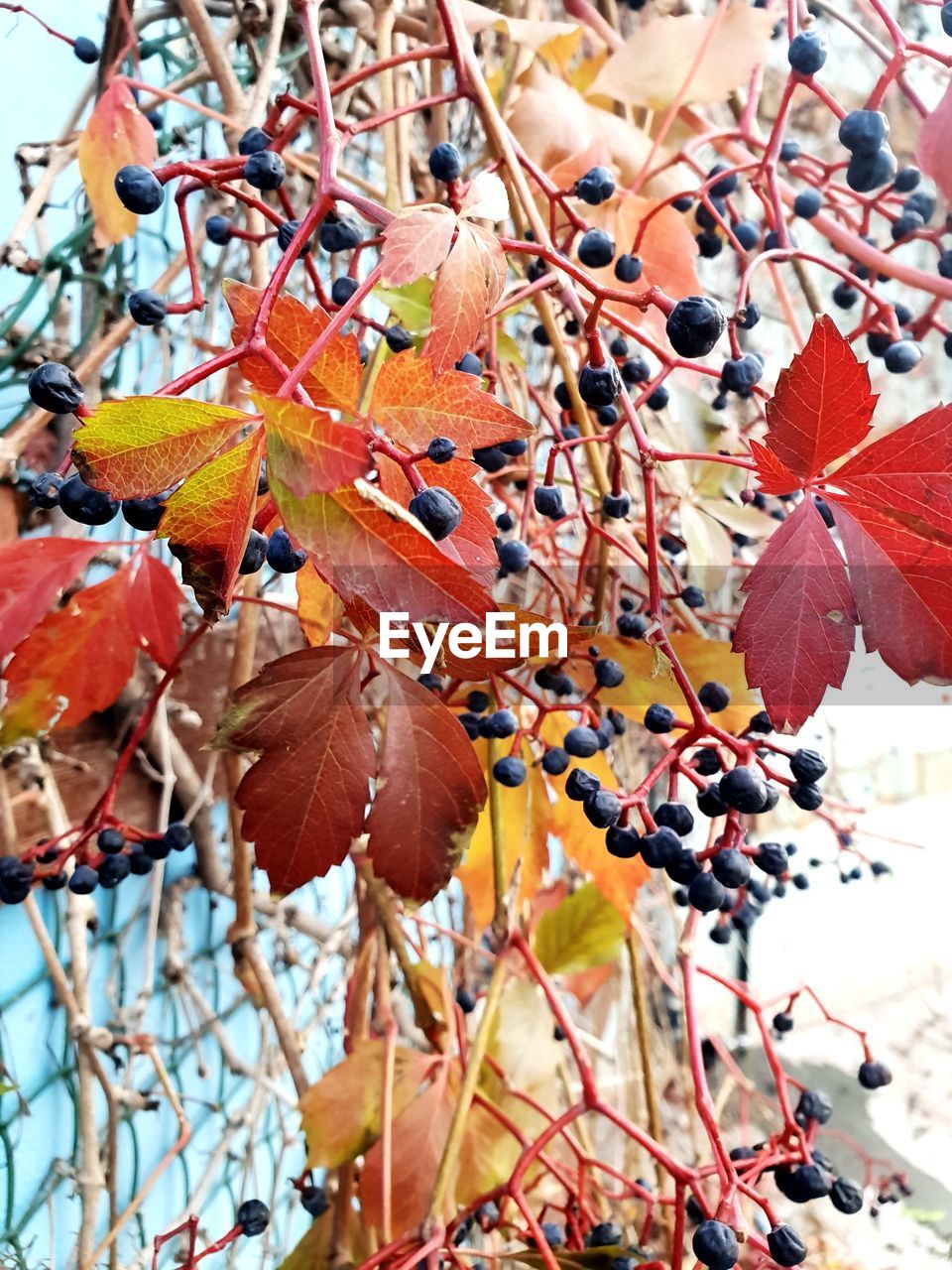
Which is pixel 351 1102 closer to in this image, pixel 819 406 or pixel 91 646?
pixel 91 646

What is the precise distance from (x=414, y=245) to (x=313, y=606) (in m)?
0.15

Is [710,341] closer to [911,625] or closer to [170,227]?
[911,625]

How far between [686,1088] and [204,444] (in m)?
1.33

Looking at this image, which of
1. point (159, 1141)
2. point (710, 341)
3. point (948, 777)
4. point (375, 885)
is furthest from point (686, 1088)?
point (710, 341)

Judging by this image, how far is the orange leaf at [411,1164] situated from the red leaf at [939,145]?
2.26ft

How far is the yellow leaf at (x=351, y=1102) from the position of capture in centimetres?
70

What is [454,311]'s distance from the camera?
0.34 meters

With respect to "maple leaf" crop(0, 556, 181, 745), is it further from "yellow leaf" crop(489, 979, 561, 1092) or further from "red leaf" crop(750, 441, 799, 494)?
"yellow leaf" crop(489, 979, 561, 1092)

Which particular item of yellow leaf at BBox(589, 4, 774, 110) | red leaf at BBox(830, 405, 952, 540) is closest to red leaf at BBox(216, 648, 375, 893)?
red leaf at BBox(830, 405, 952, 540)

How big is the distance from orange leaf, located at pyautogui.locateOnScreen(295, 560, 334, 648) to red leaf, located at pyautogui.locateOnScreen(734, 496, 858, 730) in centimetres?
18

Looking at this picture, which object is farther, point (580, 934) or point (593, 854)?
point (580, 934)

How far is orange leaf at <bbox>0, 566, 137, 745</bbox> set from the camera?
0.55 meters

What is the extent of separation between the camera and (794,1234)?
47cm

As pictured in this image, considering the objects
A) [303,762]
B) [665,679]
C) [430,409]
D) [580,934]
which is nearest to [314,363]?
[430,409]
